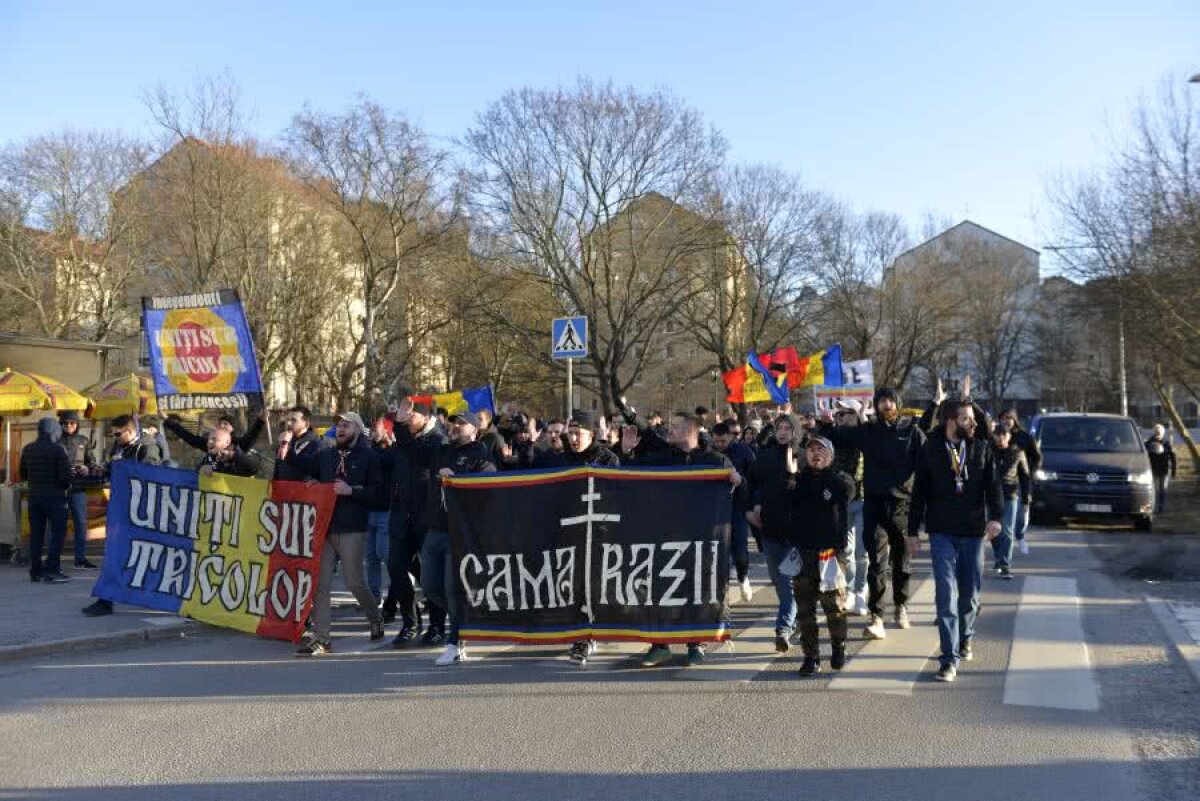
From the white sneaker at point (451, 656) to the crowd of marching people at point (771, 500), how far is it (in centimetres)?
2

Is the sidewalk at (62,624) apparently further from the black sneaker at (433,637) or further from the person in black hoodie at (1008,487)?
the person in black hoodie at (1008,487)

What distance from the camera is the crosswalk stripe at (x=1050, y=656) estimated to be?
6.96 meters

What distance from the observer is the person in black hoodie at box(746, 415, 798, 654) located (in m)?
8.07

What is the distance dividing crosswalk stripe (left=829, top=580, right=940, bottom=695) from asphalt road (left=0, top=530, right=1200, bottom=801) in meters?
0.03

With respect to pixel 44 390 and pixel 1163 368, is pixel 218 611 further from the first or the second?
pixel 1163 368

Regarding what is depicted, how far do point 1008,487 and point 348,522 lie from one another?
25.0 feet

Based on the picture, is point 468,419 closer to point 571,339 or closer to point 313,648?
point 313,648

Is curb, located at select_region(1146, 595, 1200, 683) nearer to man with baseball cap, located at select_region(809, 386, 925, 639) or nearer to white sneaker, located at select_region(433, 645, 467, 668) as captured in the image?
man with baseball cap, located at select_region(809, 386, 925, 639)

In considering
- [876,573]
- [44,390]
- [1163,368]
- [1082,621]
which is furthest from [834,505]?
[1163,368]

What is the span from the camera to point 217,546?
31.6 feet

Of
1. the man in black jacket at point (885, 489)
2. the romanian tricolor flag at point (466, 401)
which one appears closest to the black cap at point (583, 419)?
the man in black jacket at point (885, 489)

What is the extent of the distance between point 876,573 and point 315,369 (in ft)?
136

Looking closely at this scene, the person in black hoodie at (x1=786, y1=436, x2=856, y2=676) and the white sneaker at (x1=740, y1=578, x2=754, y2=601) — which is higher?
the person in black hoodie at (x1=786, y1=436, x2=856, y2=676)

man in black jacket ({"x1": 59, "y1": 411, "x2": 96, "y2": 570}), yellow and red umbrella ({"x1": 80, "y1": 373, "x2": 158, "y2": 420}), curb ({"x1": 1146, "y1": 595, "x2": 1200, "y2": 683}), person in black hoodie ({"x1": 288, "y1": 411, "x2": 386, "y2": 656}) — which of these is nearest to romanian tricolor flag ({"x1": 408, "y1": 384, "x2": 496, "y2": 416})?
yellow and red umbrella ({"x1": 80, "y1": 373, "x2": 158, "y2": 420})
